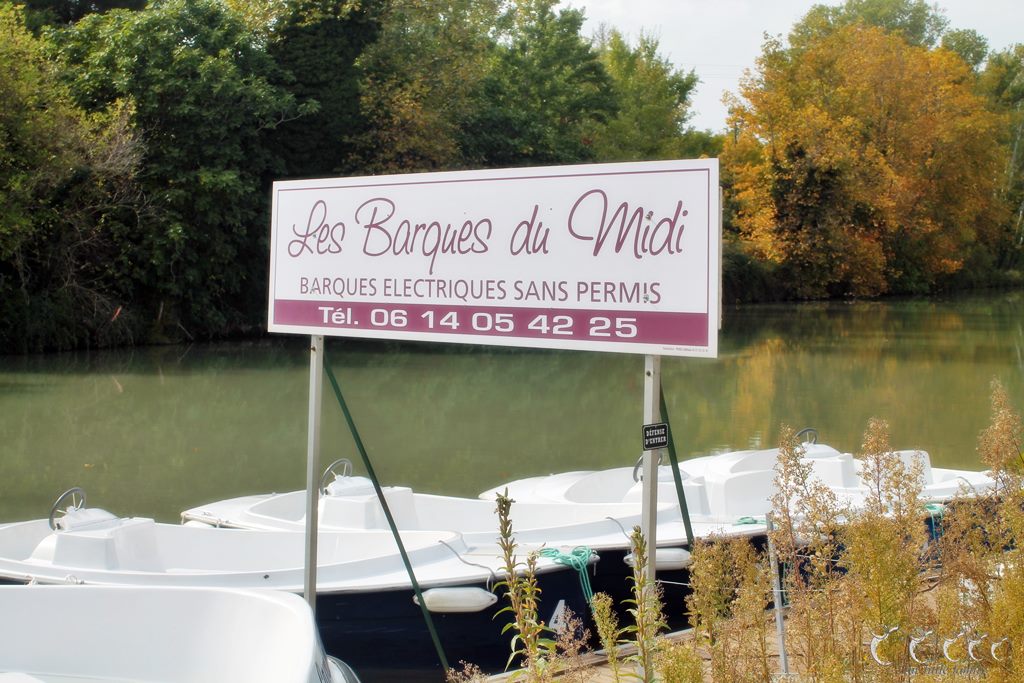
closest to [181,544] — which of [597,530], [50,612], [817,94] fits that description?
[597,530]

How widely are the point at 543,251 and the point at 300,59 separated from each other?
2725cm

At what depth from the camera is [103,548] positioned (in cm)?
654

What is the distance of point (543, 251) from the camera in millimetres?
4270

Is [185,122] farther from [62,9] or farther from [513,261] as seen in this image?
[513,261]

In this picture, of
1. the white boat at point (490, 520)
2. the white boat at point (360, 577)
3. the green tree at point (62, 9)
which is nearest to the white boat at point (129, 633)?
the white boat at point (360, 577)

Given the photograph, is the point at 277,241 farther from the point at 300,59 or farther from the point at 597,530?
the point at 300,59

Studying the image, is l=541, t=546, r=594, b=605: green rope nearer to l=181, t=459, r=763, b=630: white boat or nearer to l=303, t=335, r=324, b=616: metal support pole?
l=181, t=459, r=763, b=630: white boat

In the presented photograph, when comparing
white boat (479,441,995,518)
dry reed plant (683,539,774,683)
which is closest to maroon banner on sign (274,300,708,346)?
dry reed plant (683,539,774,683)

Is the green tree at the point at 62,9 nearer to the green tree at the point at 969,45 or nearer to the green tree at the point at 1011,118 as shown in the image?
the green tree at the point at 1011,118

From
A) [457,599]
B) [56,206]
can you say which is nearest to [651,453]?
[457,599]

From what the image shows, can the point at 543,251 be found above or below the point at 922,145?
below

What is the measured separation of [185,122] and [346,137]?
4.92m

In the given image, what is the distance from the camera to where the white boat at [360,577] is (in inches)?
240

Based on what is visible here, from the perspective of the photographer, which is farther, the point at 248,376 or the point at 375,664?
the point at 248,376
